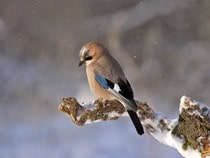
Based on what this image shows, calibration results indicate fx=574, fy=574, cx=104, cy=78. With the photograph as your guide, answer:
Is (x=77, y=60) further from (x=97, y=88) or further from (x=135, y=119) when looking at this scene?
(x=135, y=119)

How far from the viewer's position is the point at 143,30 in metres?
3.20

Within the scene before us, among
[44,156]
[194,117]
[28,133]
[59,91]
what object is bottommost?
[194,117]

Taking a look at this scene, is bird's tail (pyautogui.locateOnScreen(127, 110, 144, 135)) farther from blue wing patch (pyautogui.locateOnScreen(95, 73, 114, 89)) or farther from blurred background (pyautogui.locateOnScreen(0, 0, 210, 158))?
blurred background (pyautogui.locateOnScreen(0, 0, 210, 158))

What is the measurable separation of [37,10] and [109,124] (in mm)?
891

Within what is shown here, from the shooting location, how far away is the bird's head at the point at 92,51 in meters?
1.24

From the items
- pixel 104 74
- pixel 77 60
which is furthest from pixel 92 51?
pixel 77 60

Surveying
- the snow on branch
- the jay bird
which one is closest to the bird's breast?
the jay bird


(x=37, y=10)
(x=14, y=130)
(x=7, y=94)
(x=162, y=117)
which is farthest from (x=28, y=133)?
(x=162, y=117)

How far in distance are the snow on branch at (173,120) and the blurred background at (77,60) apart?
1.60 m

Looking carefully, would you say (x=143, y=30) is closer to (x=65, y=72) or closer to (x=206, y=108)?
(x=65, y=72)

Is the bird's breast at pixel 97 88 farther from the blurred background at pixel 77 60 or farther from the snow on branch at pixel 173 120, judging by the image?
the blurred background at pixel 77 60

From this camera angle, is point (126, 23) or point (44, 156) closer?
point (44, 156)

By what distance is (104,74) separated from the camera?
125 centimetres

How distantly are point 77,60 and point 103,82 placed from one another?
6.07 ft
